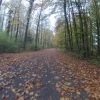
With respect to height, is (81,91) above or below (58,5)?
below

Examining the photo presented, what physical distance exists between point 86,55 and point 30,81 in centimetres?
914

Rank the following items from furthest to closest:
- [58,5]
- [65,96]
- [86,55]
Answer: [58,5]
[86,55]
[65,96]

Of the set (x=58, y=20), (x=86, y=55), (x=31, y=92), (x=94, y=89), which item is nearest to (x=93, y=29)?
(x=86, y=55)

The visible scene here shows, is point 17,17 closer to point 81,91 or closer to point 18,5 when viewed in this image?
point 18,5

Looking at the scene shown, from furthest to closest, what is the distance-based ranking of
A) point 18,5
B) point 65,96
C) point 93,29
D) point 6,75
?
point 18,5, point 93,29, point 6,75, point 65,96

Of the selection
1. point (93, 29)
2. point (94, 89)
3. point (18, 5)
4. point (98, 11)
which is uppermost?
point (18, 5)

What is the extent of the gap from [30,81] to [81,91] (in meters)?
2.00

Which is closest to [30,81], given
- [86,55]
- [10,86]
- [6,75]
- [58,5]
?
[10,86]

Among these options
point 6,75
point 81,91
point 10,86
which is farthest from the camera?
point 6,75

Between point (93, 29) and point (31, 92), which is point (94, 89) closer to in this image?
point (31, 92)

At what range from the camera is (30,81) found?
473cm

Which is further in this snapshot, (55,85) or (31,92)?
(55,85)

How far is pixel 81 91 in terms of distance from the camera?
3988 mm

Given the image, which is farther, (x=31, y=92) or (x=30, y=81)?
(x=30, y=81)
